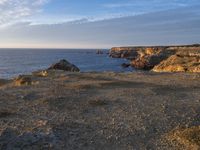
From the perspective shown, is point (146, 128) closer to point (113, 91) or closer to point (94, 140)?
point (94, 140)

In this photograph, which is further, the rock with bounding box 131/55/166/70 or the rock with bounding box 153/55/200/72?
the rock with bounding box 131/55/166/70

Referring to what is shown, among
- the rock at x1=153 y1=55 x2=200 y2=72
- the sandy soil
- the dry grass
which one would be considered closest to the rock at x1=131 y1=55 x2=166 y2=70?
the rock at x1=153 y1=55 x2=200 y2=72

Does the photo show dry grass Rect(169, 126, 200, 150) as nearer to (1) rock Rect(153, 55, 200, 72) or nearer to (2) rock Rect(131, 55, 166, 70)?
(1) rock Rect(153, 55, 200, 72)

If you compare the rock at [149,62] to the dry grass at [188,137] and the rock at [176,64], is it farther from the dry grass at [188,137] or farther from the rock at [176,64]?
the dry grass at [188,137]

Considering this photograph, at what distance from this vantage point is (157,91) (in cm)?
2772

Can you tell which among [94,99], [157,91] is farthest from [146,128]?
[157,91]

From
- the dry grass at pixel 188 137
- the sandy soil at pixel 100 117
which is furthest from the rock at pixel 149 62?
the dry grass at pixel 188 137

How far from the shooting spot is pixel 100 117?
19.9 metres

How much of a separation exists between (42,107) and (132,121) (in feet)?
20.1

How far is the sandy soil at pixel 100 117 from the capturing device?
51.7 feet

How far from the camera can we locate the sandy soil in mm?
15758

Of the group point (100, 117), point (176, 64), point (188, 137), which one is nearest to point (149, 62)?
point (176, 64)

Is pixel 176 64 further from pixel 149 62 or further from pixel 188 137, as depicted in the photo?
pixel 188 137

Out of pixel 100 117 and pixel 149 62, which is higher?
pixel 100 117
